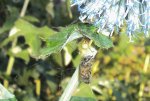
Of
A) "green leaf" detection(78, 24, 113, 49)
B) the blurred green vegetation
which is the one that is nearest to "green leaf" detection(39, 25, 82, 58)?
"green leaf" detection(78, 24, 113, 49)

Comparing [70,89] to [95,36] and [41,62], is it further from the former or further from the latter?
[41,62]

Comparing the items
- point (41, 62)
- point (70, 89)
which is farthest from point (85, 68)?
point (41, 62)

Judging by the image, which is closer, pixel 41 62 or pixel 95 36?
pixel 95 36

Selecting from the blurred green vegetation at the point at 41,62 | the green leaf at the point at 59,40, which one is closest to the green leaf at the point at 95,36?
the green leaf at the point at 59,40

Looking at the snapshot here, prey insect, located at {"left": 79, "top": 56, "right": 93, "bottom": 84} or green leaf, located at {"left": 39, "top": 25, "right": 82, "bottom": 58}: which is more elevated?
green leaf, located at {"left": 39, "top": 25, "right": 82, "bottom": 58}

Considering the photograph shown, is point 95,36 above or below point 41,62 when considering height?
above

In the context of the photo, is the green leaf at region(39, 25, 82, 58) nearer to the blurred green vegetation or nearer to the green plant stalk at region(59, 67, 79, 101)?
the green plant stalk at region(59, 67, 79, 101)

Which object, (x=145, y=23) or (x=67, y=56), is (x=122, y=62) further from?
(x=145, y=23)

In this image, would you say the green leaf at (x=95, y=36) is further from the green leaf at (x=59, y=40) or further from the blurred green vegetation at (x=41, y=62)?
the blurred green vegetation at (x=41, y=62)

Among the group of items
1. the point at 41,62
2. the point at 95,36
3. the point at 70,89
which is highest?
the point at 95,36
